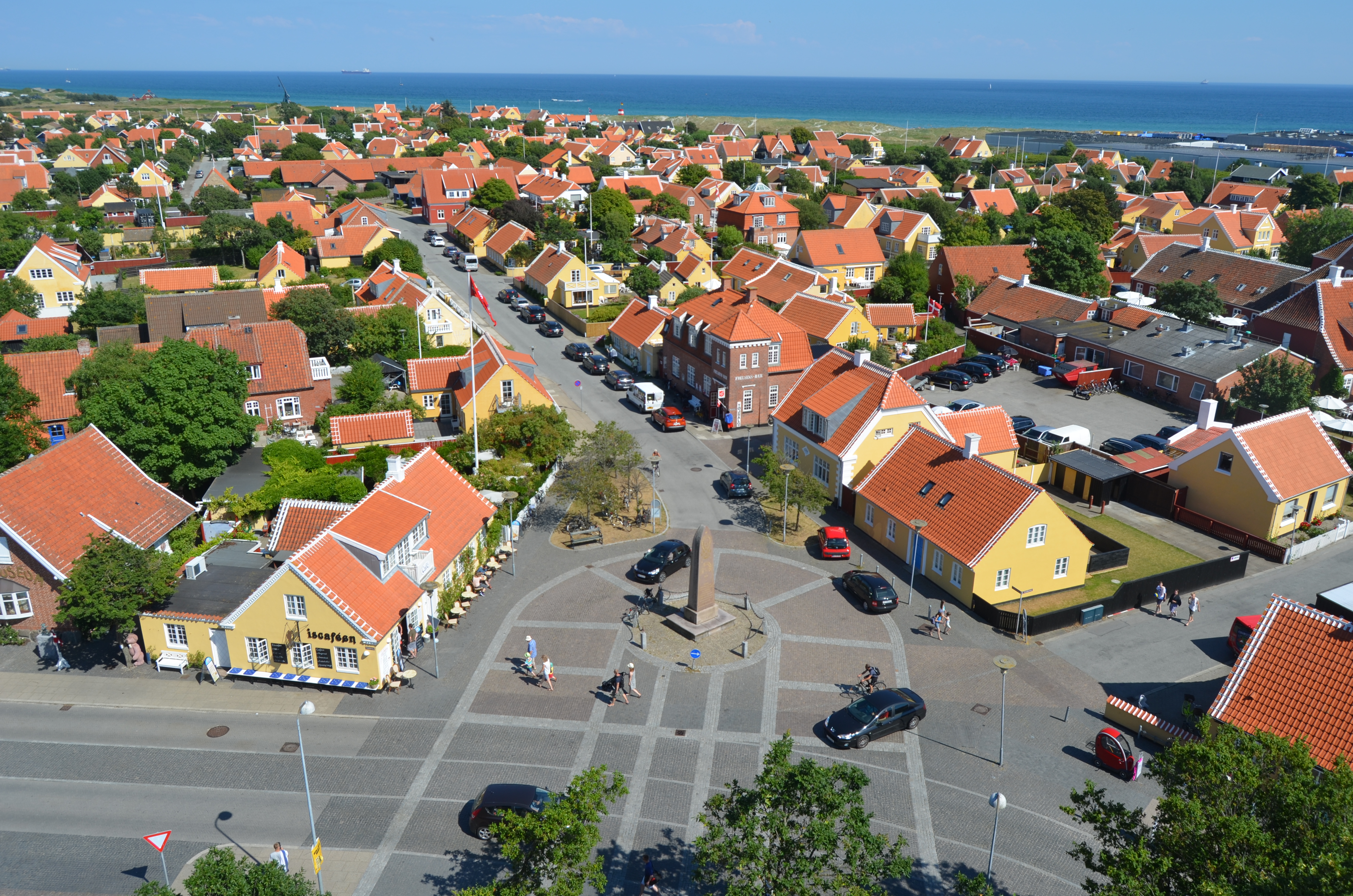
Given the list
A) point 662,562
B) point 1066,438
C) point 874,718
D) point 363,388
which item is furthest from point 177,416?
point 1066,438

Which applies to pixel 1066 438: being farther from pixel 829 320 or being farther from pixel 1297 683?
pixel 1297 683

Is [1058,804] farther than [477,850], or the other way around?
[1058,804]

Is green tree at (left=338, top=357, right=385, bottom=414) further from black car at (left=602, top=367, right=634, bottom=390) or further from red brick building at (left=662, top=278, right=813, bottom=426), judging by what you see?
red brick building at (left=662, top=278, right=813, bottom=426)

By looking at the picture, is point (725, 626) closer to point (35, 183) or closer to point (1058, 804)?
point (1058, 804)

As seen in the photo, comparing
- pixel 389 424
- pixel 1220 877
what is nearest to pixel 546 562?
pixel 389 424

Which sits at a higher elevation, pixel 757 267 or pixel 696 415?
pixel 757 267

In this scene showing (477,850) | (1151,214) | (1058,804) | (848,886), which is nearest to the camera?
(848,886)

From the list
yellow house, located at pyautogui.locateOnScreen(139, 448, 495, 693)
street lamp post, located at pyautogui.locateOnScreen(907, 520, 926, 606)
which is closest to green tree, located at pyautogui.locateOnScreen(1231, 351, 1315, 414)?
street lamp post, located at pyautogui.locateOnScreen(907, 520, 926, 606)

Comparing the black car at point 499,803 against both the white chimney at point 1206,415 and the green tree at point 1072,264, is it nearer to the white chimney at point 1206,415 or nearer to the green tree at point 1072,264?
the white chimney at point 1206,415
